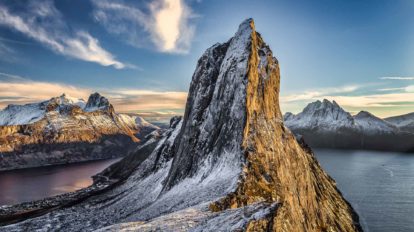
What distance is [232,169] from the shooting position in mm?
60438

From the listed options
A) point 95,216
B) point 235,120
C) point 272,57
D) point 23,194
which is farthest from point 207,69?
point 23,194

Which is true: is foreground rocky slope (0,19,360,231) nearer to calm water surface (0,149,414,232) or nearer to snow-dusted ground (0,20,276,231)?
snow-dusted ground (0,20,276,231)

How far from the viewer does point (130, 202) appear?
9438 cm

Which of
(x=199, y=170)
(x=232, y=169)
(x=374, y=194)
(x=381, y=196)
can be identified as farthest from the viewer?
(x=374, y=194)

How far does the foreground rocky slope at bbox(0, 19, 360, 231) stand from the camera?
52.6 meters

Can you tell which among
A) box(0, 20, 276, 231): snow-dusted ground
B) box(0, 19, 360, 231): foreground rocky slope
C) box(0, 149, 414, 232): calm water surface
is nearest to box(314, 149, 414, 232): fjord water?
box(0, 149, 414, 232): calm water surface

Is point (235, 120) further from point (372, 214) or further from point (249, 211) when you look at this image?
point (372, 214)

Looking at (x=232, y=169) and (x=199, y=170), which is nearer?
(x=232, y=169)

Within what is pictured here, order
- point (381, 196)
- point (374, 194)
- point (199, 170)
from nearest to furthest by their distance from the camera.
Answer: point (199, 170), point (381, 196), point (374, 194)

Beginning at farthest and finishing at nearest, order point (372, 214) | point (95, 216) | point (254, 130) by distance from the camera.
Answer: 1. point (372, 214)
2. point (95, 216)
3. point (254, 130)

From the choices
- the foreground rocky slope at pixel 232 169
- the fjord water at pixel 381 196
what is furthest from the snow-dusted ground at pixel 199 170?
the fjord water at pixel 381 196

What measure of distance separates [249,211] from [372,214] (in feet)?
305

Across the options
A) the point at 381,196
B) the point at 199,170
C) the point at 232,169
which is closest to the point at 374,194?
the point at 381,196

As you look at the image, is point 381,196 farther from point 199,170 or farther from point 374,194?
point 199,170
